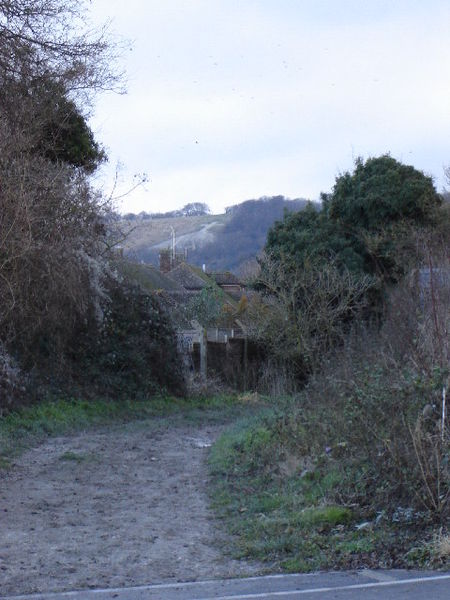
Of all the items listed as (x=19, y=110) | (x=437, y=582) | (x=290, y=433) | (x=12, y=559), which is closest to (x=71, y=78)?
(x=19, y=110)

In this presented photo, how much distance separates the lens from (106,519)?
394 inches

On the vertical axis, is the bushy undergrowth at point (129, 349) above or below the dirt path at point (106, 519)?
above

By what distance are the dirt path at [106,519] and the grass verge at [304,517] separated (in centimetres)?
34

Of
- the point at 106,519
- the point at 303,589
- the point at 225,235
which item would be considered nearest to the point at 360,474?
the point at 303,589

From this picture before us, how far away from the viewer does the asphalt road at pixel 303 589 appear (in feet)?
21.8

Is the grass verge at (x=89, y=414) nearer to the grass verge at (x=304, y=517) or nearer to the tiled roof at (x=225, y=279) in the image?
the grass verge at (x=304, y=517)

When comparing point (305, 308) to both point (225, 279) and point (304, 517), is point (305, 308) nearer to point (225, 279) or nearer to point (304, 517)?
point (304, 517)

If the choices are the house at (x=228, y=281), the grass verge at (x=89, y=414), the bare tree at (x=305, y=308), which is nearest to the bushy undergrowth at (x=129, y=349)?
the grass verge at (x=89, y=414)

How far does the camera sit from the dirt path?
7.73 meters

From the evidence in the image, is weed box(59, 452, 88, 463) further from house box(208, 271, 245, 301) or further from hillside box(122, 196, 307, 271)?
hillside box(122, 196, 307, 271)

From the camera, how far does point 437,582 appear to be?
683 cm

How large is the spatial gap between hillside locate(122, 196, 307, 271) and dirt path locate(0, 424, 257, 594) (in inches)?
1999

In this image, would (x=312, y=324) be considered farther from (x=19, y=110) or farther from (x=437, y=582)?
(x=437, y=582)

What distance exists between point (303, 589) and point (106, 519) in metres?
3.72
